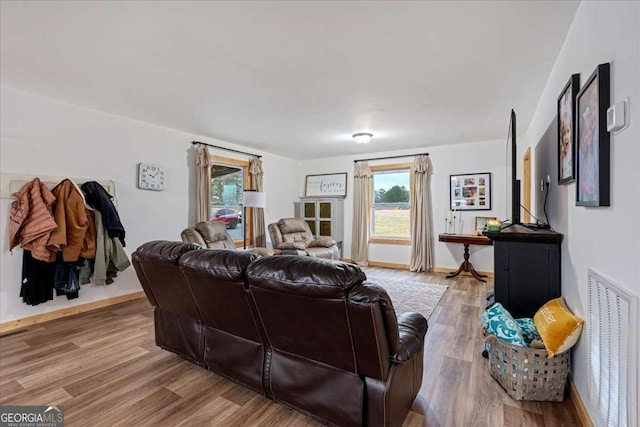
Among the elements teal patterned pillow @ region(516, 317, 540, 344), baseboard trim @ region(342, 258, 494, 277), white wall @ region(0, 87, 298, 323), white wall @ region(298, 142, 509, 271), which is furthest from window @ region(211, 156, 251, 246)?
teal patterned pillow @ region(516, 317, 540, 344)

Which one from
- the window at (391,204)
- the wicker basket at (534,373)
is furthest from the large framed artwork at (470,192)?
the wicker basket at (534,373)

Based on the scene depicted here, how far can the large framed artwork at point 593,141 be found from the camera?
1.36 m

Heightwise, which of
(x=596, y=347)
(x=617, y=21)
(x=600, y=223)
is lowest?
(x=596, y=347)

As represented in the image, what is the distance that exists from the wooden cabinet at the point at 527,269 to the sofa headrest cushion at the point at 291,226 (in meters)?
3.79

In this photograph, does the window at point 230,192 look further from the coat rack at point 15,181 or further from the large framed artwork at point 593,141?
the large framed artwork at point 593,141

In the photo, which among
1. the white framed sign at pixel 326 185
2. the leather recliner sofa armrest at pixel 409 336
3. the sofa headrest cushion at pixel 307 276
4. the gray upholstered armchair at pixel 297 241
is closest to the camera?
the sofa headrest cushion at pixel 307 276

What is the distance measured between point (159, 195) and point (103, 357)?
240 cm

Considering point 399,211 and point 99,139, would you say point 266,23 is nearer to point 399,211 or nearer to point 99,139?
point 99,139

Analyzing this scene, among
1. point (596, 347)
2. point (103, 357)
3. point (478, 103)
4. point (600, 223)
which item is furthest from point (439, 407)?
point (478, 103)

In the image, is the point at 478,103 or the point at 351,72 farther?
the point at 478,103

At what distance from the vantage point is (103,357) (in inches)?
96.3

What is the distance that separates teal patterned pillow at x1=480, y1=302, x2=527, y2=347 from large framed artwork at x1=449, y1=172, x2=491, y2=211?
3620mm

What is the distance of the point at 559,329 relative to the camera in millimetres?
1753

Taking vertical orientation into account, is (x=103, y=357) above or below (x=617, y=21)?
below
